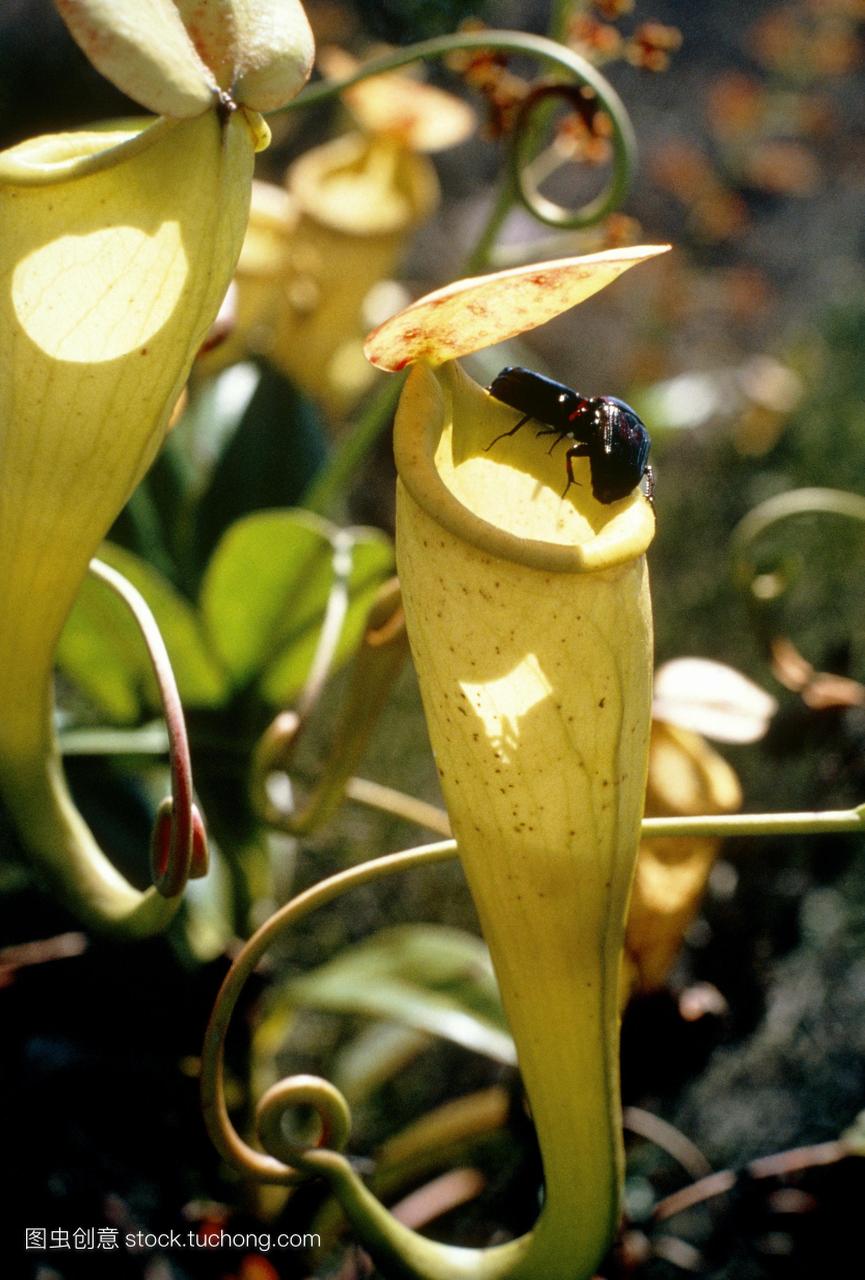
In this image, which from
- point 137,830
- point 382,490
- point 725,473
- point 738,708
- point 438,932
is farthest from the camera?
point 382,490

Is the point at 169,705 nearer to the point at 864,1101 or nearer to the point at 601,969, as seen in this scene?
the point at 601,969

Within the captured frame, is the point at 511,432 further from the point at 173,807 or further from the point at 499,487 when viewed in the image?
the point at 173,807

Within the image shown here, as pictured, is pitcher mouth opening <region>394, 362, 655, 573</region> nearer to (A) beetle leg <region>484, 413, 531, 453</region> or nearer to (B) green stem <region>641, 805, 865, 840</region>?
(A) beetle leg <region>484, 413, 531, 453</region>

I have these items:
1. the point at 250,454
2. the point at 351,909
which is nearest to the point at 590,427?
the point at 250,454

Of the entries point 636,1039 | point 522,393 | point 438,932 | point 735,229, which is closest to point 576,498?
point 522,393

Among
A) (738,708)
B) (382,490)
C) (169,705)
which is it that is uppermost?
(169,705)

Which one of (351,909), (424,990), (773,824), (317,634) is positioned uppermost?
(773,824)
